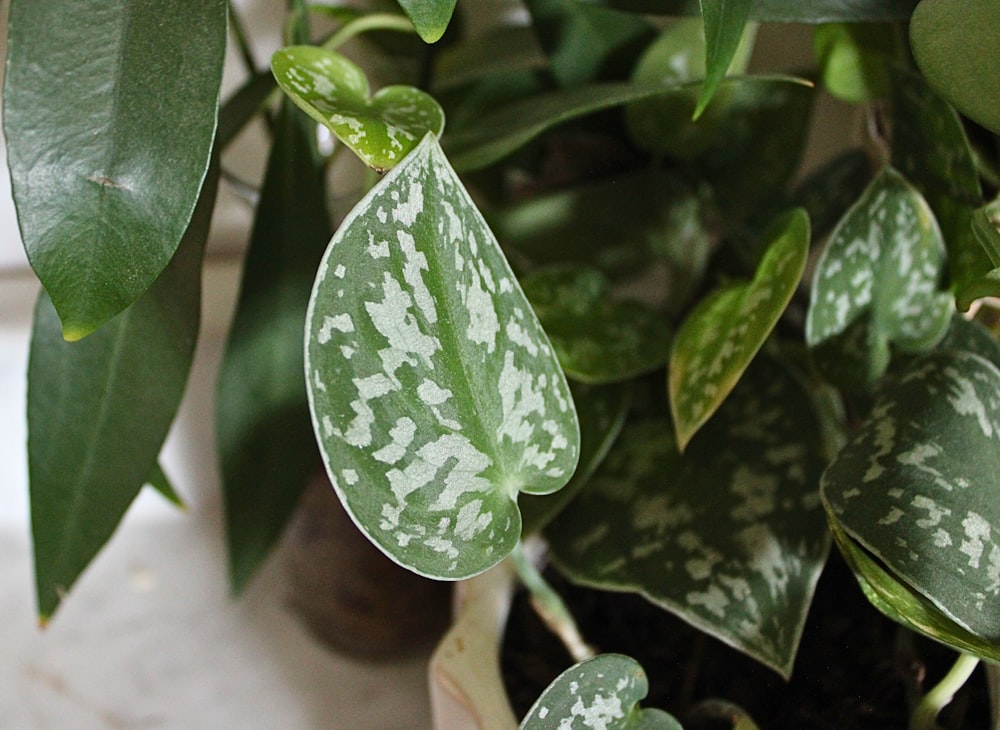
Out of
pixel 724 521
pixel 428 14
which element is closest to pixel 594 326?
pixel 724 521

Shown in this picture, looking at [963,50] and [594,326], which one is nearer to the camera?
[963,50]

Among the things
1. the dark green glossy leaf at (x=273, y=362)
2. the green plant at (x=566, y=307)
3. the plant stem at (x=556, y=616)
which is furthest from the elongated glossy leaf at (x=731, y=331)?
the dark green glossy leaf at (x=273, y=362)

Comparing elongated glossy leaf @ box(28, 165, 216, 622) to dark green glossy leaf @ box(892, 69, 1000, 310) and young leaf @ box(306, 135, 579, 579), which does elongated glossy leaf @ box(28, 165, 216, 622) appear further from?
dark green glossy leaf @ box(892, 69, 1000, 310)

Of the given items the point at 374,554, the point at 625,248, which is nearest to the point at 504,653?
the point at 374,554

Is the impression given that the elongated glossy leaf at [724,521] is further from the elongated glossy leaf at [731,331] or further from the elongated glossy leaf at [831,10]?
the elongated glossy leaf at [831,10]

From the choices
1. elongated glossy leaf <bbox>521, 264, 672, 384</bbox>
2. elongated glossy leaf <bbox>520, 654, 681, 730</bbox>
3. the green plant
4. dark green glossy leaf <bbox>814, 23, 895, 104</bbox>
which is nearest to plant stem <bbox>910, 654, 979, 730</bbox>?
the green plant

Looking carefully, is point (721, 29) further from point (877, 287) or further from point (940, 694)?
point (940, 694)
